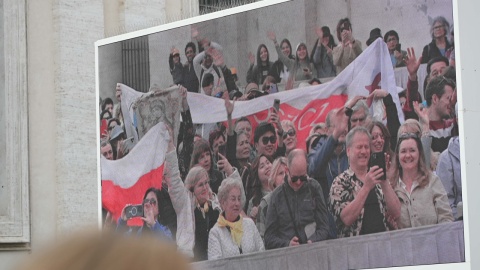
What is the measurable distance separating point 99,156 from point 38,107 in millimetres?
1738

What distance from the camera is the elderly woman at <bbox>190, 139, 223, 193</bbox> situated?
11.0 metres

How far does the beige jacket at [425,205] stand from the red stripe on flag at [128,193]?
305 centimetres

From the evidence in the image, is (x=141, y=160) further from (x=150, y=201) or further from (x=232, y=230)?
(x=232, y=230)

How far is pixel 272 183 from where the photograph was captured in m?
10.5

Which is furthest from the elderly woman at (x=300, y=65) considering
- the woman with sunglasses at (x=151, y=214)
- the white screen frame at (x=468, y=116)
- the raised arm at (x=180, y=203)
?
the woman with sunglasses at (x=151, y=214)

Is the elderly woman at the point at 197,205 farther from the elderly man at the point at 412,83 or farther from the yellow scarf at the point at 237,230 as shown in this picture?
the elderly man at the point at 412,83

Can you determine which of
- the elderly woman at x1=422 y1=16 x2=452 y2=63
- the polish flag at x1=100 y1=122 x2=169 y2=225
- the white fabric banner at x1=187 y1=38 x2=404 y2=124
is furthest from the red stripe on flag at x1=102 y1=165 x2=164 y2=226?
the elderly woman at x1=422 y1=16 x2=452 y2=63

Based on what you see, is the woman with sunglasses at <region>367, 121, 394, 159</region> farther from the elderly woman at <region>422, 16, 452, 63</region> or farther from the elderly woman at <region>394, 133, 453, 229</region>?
the elderly woman at <region>422, 16, 452, 63</region>

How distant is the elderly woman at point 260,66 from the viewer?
10.7m

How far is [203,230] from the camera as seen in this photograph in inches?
436

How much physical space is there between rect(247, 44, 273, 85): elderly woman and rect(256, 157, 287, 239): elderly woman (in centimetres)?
81

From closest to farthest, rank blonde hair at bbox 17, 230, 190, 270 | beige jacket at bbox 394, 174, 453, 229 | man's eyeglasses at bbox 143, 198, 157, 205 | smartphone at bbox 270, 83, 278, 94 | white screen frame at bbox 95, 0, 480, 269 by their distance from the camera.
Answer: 1. blonde hair at bbox 17, 230, 190, 270
2. white screen frame at bbox 95, 0, 480, 269
3. beige jacket at bbox 394, 174, 453, 229
4. smartphone at bbox 270, 83, 278, 94
5. man's eyeglasses at bbox 143, 198, 157, 205

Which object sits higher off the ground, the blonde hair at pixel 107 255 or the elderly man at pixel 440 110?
the elderly man at pixel 440 110

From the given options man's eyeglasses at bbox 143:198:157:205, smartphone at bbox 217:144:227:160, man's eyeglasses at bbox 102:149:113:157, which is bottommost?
man's eyeglasses at bbox 143:198:157:205
